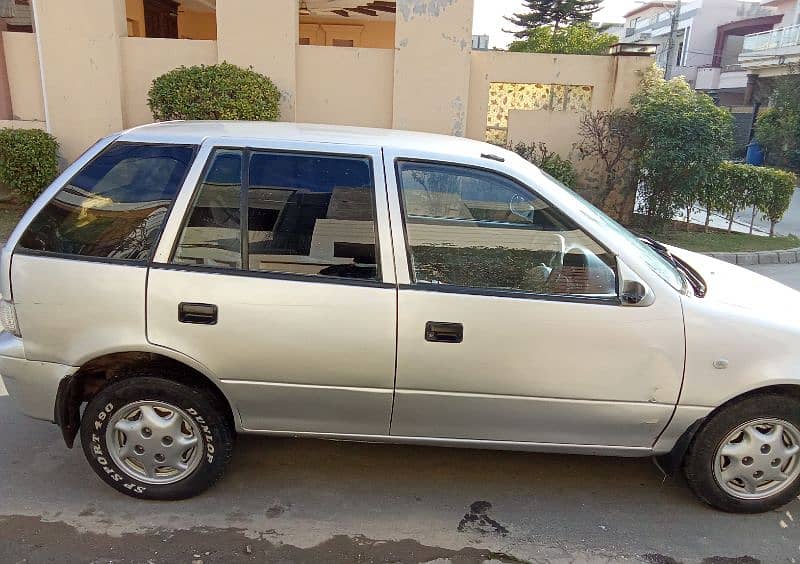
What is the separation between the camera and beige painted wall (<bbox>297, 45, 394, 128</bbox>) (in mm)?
9078

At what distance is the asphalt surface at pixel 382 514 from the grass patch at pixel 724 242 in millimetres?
6266

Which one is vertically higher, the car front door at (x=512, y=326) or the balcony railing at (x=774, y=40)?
the balcony railing at (x=774, y=40)

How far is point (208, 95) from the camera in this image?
7934 mm

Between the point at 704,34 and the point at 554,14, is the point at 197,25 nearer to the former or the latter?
the point at 554,14

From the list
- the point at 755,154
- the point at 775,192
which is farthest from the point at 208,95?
the point at 755,154

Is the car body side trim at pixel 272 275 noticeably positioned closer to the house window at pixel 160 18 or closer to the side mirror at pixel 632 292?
the side mirror at pixel 632 292

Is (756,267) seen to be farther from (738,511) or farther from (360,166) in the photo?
(360,166)

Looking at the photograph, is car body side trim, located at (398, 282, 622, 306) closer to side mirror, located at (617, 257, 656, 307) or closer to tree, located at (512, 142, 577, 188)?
side mirror, located at (617, 257, 656, 307)

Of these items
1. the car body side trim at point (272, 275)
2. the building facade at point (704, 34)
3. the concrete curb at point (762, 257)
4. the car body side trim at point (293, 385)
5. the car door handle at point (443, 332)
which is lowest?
the concrete curb at point (762, 257)

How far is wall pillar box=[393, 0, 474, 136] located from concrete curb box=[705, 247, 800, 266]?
171 inches

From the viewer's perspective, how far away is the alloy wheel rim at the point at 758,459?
2.74 m

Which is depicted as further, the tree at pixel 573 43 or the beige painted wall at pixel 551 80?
the tree at pixel 573 43

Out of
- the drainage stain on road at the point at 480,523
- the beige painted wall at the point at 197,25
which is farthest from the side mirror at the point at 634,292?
the beige painted wall at the point at 197,25

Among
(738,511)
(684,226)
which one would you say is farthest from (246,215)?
(684,226)
